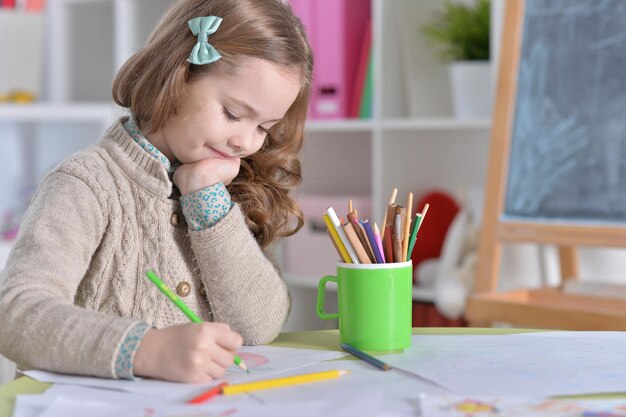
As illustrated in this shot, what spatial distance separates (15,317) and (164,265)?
0.24m

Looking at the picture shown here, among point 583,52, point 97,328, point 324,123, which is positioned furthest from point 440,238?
point 97,328

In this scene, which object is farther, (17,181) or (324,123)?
(17,181)

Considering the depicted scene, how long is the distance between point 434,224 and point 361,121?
341 millimetres

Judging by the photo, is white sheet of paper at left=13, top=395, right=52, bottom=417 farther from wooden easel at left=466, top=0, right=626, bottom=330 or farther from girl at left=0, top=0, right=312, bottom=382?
wooden easel at left=466, top=0, right=626, bottom=330

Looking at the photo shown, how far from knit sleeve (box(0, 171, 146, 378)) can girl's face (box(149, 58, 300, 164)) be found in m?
0.14

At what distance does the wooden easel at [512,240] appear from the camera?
2.00 m

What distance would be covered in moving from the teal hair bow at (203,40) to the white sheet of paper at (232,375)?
13.5 inches

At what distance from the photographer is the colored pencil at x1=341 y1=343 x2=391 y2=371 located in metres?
0.96

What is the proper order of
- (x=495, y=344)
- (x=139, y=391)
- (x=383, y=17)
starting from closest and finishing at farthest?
1. (x=139, y=391)
2. (x=495, y=344)
3. (x=383, y=17)

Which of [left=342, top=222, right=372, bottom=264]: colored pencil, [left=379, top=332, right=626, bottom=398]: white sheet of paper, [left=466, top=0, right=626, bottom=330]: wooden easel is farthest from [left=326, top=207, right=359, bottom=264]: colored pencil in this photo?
[left=466, top=0, right=626, bottom=330]: wooden easel

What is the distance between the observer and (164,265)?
1.18m

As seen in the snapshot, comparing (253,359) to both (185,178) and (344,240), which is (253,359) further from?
(185,178)

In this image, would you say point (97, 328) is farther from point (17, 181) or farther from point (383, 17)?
point (17, 181)

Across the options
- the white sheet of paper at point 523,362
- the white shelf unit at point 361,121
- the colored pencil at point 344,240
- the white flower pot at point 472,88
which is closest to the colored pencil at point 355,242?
the colored pencil at point 344,240
